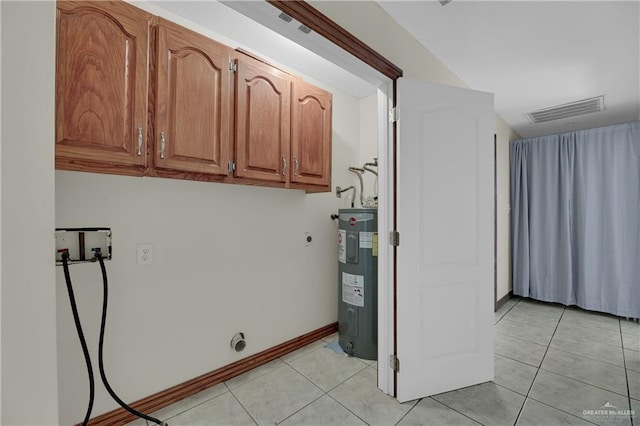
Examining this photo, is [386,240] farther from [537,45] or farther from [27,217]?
[537,45]

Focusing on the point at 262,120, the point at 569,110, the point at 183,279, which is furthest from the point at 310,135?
the point at 569,110

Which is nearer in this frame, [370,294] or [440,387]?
[440,387]

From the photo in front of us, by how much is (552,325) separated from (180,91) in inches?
165

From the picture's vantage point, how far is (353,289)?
2297 mm

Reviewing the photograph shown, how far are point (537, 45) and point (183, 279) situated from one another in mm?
3092

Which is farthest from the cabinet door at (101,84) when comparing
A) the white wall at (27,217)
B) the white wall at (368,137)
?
the white wall at (368,137)

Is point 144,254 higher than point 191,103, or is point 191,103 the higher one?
point 191,103

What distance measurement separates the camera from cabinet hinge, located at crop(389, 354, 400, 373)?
1717mm

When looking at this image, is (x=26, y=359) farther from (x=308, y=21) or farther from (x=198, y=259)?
(x=308, y=21)

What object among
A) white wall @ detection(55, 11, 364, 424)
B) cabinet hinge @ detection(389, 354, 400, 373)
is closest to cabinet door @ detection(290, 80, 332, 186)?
white wall @ detection(55, 11, 364, 424)

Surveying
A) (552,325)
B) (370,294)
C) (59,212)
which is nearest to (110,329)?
(59,212)

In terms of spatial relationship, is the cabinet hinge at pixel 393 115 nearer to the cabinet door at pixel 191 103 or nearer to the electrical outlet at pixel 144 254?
the cabinet door at pixel 191 103

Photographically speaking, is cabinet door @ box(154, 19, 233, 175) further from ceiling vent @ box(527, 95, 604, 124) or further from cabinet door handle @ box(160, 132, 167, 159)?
ceiling vent @ box(527, 95, 604, 124)

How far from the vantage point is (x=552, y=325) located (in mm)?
3002
